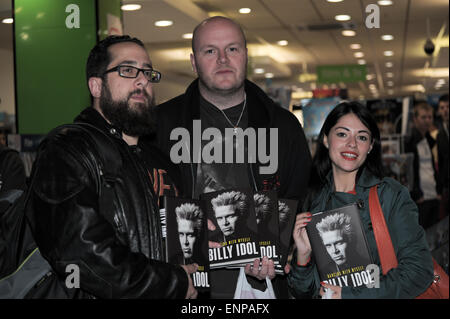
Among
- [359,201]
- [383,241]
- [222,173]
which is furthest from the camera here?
[222,173]

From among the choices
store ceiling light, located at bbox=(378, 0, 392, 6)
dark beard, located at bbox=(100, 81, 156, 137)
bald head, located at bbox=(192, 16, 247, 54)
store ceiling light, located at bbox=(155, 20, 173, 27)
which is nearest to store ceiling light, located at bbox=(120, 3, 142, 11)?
store ceiling light, located at bbox=(155, 20, 173, 27)

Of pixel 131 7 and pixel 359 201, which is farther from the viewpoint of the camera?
pixel 131 7

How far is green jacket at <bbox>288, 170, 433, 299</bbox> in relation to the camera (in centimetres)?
211

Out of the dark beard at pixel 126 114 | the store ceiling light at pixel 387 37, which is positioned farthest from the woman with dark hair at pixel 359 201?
the store ceiling light at pixel 387 37

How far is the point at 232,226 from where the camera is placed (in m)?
2.16

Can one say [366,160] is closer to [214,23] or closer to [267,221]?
[267,221]

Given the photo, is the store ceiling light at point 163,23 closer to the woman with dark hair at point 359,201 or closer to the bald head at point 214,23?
the bald head at point 214,23

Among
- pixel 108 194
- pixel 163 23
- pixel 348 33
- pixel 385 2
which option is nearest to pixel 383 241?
pixel 108 194

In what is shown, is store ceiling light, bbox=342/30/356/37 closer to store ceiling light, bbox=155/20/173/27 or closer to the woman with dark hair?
store ceiling light, bbox=155/20/173/27

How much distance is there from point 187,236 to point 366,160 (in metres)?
0.85

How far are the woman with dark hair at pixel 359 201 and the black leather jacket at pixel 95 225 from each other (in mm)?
593

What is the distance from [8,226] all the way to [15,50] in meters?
3.10
